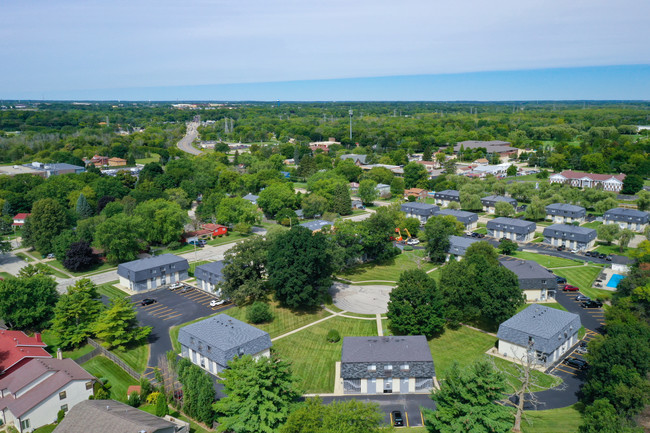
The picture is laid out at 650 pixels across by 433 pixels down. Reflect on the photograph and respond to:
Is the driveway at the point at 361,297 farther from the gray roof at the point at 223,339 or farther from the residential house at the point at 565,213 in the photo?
the residential house at the point at 565,213

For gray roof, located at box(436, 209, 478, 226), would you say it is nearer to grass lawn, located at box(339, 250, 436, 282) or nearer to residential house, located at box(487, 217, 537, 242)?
residential house, located at box(487, 217, 537, 242)

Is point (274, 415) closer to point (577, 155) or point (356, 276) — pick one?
point (356, 276)

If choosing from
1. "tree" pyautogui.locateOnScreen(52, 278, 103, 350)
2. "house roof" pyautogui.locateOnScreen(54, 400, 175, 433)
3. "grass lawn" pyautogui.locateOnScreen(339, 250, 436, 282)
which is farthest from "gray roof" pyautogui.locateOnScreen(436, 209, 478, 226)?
"house roof" pyautogui.locateOnScreen(54, 400, 175, 433)

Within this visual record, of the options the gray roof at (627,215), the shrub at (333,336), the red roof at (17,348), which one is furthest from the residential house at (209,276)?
the gray roof at (627,215)

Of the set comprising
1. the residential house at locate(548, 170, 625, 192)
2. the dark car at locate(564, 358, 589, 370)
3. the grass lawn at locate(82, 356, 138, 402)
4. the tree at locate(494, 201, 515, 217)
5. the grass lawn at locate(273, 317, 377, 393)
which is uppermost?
the residential house at locate(548, 170, 625, 192)

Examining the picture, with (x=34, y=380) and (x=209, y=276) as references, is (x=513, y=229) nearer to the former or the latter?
(x=209, y=276)

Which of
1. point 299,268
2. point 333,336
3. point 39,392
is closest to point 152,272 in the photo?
point 299,268
